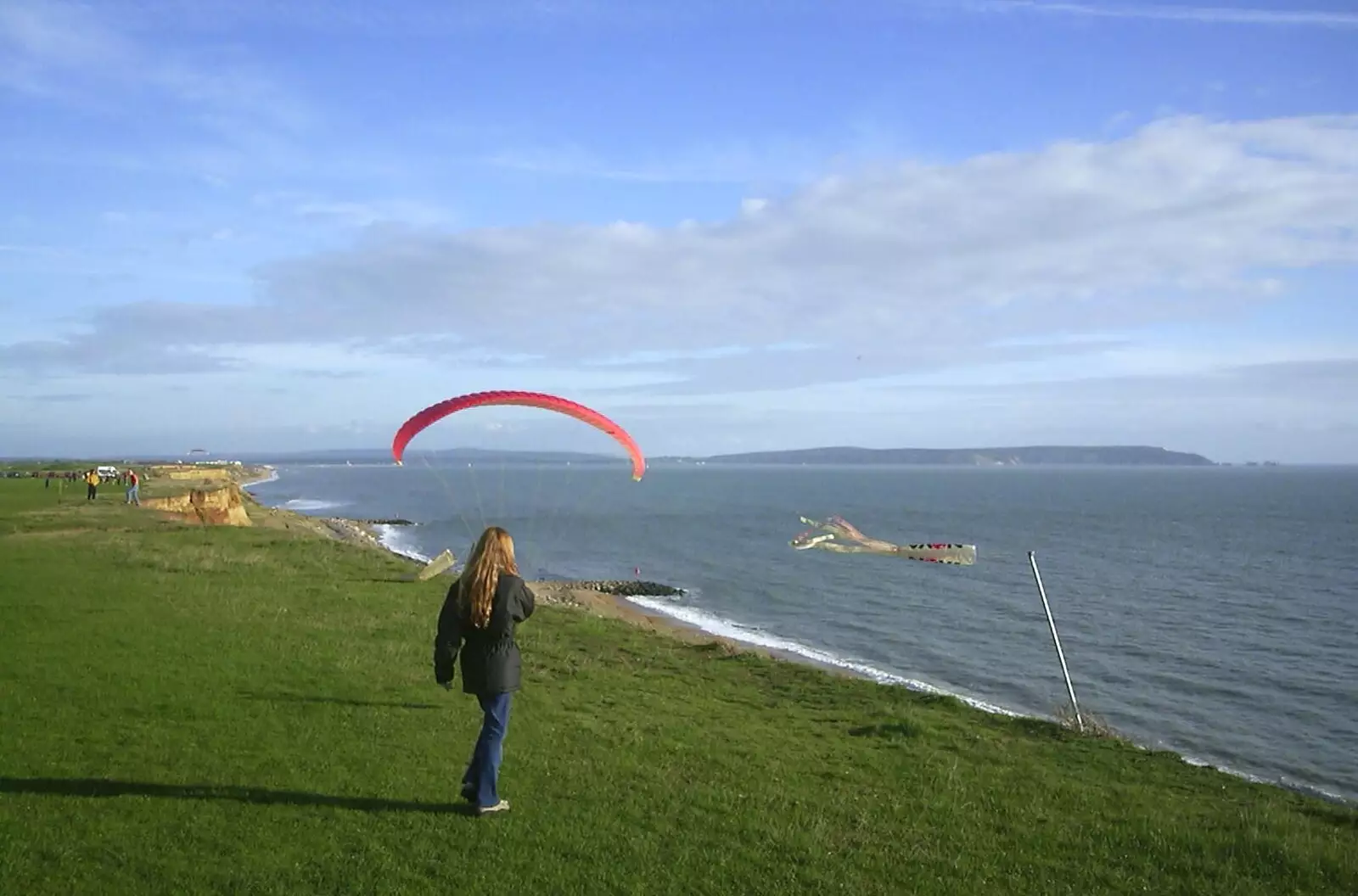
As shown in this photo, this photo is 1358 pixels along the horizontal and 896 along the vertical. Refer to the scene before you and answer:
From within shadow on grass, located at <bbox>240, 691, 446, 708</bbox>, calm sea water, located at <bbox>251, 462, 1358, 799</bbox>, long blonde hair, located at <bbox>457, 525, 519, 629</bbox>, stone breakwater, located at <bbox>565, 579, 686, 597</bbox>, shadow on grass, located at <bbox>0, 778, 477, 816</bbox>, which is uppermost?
long blonde hair, located at <bbox>457, 525, 519, 629</bbox>

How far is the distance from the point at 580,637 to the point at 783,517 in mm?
68465

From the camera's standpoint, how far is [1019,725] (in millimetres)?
15586

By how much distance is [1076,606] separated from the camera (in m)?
37.8

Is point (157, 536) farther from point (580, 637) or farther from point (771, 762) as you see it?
point (771, 762)

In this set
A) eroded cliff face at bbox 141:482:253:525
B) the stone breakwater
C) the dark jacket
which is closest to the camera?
the dark jacket

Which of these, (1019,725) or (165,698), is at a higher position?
(165,698)

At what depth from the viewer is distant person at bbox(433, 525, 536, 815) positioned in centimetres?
733

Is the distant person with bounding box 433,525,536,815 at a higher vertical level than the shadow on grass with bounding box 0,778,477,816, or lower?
higher

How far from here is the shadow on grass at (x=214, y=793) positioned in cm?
761

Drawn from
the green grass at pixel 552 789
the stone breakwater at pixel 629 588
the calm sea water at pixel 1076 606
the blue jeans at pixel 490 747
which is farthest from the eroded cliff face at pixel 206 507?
the blue jeans at pixel 490 747

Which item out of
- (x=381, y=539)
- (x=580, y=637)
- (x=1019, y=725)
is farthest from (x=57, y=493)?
(x=1019, y=725)

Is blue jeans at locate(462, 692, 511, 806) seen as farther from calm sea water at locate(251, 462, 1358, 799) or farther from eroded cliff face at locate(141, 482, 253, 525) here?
eroded cliff face at locate(141, 482, 253, 525)

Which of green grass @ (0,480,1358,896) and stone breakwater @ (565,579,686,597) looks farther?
stone breakwater @ (565,579,686,597)

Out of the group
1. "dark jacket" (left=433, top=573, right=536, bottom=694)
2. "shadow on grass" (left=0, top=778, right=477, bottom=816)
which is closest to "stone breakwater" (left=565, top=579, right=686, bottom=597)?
"shadow on grass" (left=0, top=778, right=477, bottom=816)
